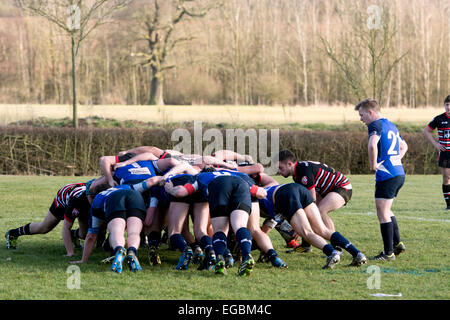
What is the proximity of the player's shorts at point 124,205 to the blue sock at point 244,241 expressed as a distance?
1153mm

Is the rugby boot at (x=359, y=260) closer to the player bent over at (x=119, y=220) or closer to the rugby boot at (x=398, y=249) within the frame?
the rugby boot at (x=398, y=249)

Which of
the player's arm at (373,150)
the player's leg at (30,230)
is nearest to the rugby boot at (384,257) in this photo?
the player's arm at (373,150)

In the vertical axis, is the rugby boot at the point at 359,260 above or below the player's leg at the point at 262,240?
below

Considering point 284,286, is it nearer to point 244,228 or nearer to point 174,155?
point 244,228

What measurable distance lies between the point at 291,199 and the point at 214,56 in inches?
1391

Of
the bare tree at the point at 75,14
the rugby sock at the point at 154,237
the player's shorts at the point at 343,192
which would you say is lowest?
the rugby sock at the point at 154,237

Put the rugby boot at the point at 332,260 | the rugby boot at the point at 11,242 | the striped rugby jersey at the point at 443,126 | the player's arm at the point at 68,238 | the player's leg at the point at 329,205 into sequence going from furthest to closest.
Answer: the striped rugby jersey at the point at 443,126, the rugby boot at the point at 11,242, the player's leg at the point at 329,205, the player's arm at the point at 68,238, the rugby boot at the point at 332,260

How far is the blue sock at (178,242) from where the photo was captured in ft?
21.4

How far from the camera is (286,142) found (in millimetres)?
19000

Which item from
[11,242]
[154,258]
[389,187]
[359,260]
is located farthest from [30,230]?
[389,187]

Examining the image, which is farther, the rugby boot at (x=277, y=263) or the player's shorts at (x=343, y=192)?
the player's shorts at (x=343, y=192)

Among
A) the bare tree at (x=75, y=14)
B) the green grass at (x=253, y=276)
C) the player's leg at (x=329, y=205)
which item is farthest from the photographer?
the bare tree at (x=75, y=14)

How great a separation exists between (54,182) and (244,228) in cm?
1073

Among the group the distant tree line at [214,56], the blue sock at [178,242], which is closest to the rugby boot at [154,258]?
the blue sock at [178,242]
